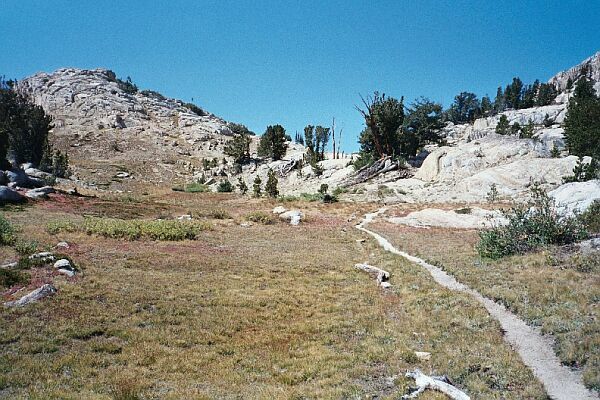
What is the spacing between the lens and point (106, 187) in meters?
81.6

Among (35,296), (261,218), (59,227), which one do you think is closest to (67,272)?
(35,296)

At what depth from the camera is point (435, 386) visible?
33.7 ft

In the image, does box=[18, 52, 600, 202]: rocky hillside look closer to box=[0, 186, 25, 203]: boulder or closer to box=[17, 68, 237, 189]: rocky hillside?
box=[17, 68, 237, 189]: rocky hillside

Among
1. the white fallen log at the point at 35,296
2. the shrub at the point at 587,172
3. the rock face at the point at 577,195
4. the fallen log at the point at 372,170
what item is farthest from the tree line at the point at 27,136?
the shrub at the point at 587,172

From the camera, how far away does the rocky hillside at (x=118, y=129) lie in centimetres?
10588

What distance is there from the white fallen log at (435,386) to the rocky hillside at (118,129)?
279 feet

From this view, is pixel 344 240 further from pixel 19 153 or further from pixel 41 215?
pixel 19 153

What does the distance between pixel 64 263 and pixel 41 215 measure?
22864 millimetres

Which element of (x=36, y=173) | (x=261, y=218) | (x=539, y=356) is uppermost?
(x=36, y=173)

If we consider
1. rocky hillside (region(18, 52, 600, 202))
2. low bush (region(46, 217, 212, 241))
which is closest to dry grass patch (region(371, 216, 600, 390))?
low bush (region(46, 217, 212, 241))

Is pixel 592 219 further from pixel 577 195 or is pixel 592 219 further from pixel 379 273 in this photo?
pixel 379 273

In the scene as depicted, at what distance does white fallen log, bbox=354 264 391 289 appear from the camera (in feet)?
74.4

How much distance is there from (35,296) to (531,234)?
29576mm

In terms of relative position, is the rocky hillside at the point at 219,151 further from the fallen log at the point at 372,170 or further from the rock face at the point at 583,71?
the fallen log at the point at 372,170
